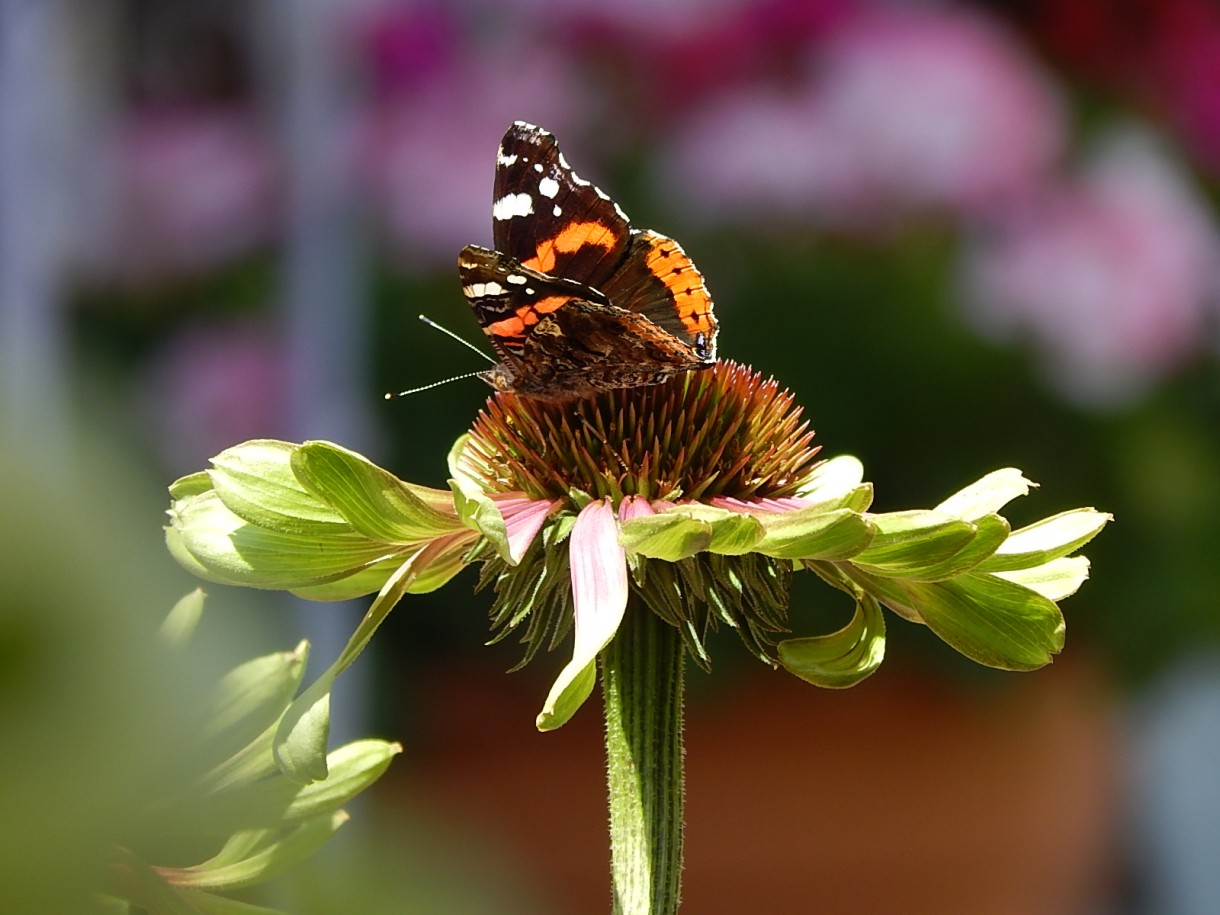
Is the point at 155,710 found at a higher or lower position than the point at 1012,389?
lower

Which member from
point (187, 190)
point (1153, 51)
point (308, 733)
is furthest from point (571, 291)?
point (1153, 51)

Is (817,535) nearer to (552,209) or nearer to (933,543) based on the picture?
(933,543)

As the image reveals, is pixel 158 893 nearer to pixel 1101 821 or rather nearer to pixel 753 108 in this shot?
pixel 753 108

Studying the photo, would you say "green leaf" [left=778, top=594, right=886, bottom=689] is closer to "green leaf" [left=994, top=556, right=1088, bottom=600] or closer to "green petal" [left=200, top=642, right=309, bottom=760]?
"green leaf" [left=994, top=556, right=1088, bottom=600]

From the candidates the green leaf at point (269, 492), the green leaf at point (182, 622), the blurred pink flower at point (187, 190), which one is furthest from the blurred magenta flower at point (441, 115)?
the green leaf at point (182, 622)

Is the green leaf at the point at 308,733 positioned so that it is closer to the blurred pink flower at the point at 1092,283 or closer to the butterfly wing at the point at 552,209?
the butterfly wing at the point at 552,209

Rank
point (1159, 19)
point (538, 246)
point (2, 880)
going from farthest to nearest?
point (1159, 19) < point (538, 246) < point (2, 880)

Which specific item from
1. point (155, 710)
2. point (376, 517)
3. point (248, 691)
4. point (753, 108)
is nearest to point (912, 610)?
point (376, 517)
